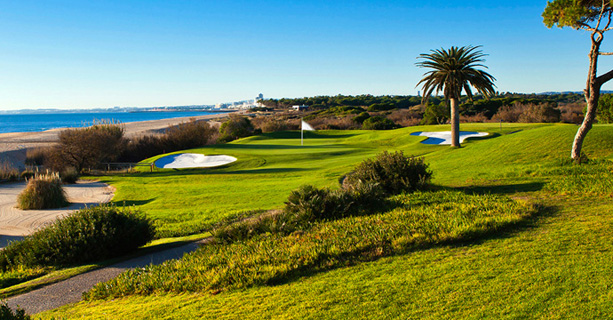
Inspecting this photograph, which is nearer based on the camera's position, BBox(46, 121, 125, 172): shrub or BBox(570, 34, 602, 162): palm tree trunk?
BBox(570, 34, 602, 162): palm tree trunk

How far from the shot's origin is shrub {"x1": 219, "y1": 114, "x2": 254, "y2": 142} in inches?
1869

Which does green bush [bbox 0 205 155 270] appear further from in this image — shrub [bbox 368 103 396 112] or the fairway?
shrub [bbox 368 103 396 112]

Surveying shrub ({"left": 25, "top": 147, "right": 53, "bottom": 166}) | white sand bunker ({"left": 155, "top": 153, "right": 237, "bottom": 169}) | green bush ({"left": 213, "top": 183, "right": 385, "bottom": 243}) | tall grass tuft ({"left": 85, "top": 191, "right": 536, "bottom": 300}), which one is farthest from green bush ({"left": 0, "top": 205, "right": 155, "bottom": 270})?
shrub ({"left": 25, "top": 147, "right": 53, "bottom": 166})

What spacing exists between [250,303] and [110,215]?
20.2 ft

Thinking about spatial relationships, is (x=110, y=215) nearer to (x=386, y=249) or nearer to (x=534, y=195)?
(x=386, y=249)

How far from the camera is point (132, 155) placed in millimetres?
38281

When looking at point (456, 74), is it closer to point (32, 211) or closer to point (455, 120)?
point (455, 120)

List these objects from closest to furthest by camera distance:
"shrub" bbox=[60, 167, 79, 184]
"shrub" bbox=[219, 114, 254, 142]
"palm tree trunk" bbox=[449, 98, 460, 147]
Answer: "shrub" bbox=[60, 167, 79, 184] < "palm tree trunk" bbox=[449, 98, 460, 147] < "shrub" bbox=[219, 114, 254, 142]

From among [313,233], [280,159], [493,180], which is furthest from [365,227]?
[280,159]

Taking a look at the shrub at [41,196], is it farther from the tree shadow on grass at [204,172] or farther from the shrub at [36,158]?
the shrub at [36,158]

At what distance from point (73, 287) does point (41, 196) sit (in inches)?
511

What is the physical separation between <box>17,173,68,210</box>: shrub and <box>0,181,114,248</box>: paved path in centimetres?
40

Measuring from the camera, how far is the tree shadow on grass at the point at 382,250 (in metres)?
6.36

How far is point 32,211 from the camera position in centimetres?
1802
